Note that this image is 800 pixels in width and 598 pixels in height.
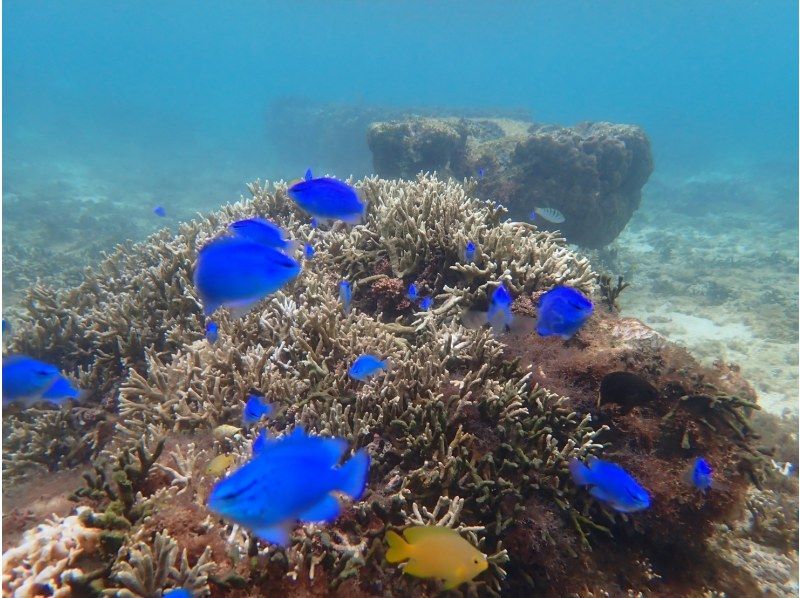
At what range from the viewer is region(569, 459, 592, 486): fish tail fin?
9.73 feet

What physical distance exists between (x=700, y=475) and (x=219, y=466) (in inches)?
144

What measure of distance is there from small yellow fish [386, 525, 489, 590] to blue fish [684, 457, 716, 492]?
224cm

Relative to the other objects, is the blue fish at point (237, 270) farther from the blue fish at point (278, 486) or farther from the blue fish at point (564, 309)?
the blue fish at point (564, 309)

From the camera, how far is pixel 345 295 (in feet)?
15.7

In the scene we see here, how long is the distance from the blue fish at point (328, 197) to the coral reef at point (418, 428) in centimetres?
133

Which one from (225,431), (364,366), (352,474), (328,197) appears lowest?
(225,431)

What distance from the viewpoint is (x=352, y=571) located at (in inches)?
98.3

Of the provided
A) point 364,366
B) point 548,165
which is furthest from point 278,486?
point 548,165

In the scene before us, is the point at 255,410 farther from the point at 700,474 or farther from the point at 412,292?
the point at 700,474

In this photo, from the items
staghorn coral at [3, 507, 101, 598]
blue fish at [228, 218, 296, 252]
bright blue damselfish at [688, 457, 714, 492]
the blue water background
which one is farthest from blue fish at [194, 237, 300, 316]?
the blue water background

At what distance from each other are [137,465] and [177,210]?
2816cm

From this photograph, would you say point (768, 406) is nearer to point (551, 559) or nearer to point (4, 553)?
point (551, 559)

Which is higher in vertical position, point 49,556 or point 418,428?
point 418,428

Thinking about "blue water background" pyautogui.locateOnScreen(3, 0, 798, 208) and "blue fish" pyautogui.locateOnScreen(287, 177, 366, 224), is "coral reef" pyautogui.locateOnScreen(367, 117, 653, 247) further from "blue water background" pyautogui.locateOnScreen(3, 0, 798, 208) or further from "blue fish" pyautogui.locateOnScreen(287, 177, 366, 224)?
"blue water background" pyautogui.locateOnScreen(3, 0, 798, 208)
